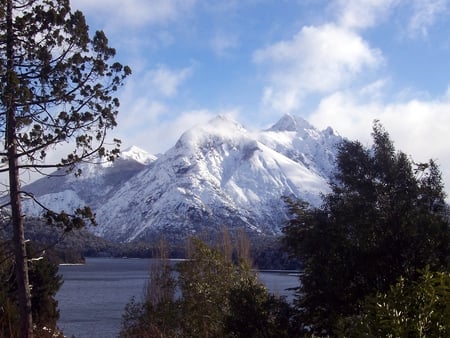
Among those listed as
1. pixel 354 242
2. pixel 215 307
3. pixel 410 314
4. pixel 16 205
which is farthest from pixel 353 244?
pixel 410 314

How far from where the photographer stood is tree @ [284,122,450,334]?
16.0 metres

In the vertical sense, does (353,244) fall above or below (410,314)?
above

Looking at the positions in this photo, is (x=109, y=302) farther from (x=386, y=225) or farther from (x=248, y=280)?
(x=386, y=225)

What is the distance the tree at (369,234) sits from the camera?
15992 mm

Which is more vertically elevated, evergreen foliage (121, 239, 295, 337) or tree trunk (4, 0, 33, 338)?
tree trunk (4, 0, 33, 338)

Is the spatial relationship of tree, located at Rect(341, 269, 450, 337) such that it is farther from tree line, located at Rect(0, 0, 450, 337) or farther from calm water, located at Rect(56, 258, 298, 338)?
calm water, located at Rect(56, 258, 298, 338)

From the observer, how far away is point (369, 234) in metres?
16.2

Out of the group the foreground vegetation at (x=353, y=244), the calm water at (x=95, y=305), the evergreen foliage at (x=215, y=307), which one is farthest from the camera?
the calm water at (x=95, y=305)

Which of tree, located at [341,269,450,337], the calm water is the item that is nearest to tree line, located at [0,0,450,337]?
tree, located at [341,269,450,337]

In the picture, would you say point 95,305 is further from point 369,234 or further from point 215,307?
point 369,234

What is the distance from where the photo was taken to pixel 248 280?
20031 millimetres

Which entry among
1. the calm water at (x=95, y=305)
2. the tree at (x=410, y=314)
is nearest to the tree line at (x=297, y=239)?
the tree at (x=410, y=314)

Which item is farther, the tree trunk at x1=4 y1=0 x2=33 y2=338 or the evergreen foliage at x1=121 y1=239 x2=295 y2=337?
the evergreen foliage at x1=121 y1=239 x2=295 y2=337

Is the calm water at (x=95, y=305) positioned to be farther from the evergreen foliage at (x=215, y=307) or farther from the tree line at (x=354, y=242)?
the tree line at (x=354, y=242)
